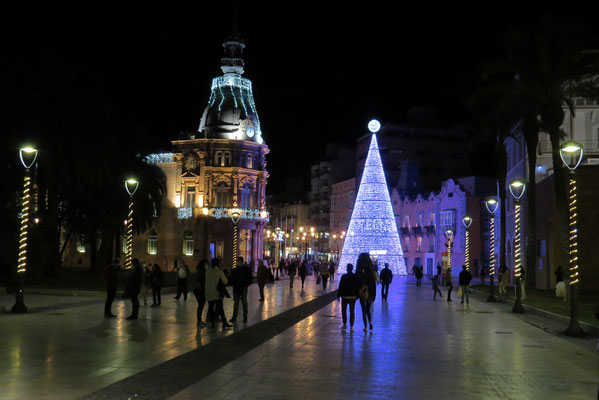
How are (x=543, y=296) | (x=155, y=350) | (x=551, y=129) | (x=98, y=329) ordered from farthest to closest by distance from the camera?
(x=543, y=296)
(x=551, y=129)
(x=98, y=329)
(x=155, y=350)

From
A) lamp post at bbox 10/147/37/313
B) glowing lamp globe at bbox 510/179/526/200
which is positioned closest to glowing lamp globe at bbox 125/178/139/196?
lamp post at bbox 10/147/37/313

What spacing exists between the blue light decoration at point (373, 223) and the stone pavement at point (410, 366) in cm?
3547

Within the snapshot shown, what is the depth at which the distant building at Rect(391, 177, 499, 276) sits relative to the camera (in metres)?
69.4

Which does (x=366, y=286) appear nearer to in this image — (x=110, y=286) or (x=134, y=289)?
(x=134, y=289)

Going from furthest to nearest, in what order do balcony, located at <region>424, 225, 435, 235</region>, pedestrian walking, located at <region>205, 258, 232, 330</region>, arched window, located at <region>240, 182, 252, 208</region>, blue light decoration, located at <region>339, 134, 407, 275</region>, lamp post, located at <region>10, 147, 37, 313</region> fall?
balcony, located at <region>424, 225, 435, 235</region> < arched window, located at <region>240, 182, 252, 208</region> < blue light decoration, located at <region>339, 134, 407, 275</region> < lamp post, located at <region>10, 147, 37, 313</region> < pedestrian walking, located at <region>205, 258, 232, 330</region>

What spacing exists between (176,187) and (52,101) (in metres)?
41.9

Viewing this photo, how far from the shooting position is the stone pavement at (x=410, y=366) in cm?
855

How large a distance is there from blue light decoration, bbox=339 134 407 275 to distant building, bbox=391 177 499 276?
12.3 meters

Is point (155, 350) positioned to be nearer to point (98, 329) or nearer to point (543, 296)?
point (98, 329)

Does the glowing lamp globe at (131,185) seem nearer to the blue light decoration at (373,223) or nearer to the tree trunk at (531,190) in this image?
the tree trunk at (531,190)

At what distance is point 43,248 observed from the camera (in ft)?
115

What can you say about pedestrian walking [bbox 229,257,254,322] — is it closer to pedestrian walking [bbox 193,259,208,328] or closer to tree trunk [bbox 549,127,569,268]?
pedestrian walking [bbox 193,259,208,328]

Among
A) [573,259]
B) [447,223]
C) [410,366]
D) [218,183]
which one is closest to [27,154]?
[410,366]

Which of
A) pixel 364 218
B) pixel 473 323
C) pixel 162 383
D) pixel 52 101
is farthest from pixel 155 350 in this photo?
pixel 364 218
